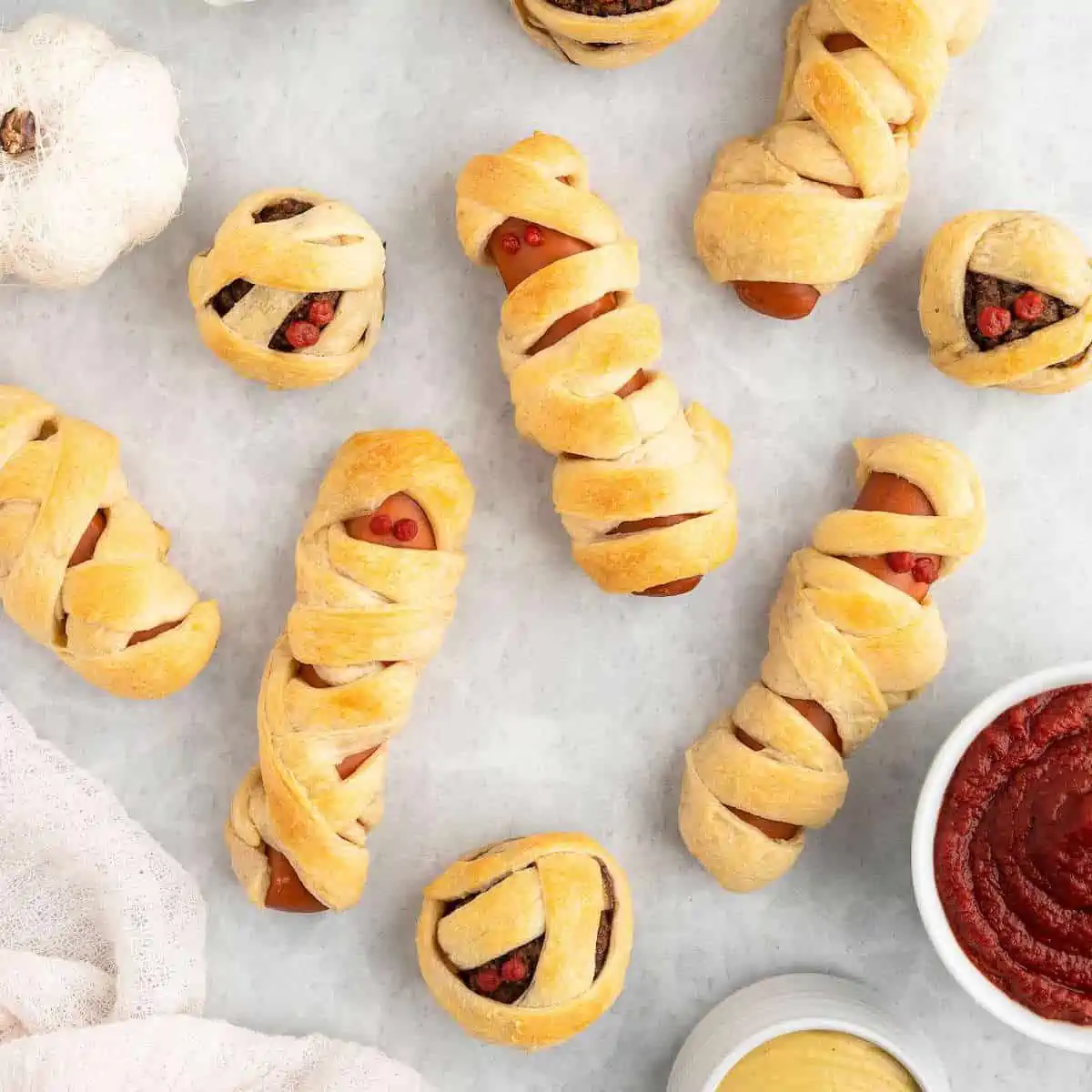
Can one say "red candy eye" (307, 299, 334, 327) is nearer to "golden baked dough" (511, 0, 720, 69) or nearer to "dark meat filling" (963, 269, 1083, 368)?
"golden baked dough" (511, 0, 720, 69)

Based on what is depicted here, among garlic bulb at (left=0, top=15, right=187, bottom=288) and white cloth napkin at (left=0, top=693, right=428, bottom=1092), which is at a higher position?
garlic bulb at (left=0, top=15, right=187, bottom=288)

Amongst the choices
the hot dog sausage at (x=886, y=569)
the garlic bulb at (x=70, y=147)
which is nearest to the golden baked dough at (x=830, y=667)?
the hot dog sausage at (x=886, y=569)

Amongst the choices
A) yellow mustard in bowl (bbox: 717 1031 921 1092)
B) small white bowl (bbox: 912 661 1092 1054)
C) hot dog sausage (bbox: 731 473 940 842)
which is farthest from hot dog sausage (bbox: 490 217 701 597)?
yellow mustard in bowl (bbox: 717 1031 921 1092)

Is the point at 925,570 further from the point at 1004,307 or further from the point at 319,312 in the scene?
the point at 319,312

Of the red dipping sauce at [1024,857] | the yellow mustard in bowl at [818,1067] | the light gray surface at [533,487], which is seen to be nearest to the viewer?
the red dipping sauce at [1024,857]

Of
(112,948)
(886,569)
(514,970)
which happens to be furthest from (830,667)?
(112,948)

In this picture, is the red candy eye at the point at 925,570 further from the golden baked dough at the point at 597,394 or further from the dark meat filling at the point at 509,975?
the dark meat filling at the point at 509,975
